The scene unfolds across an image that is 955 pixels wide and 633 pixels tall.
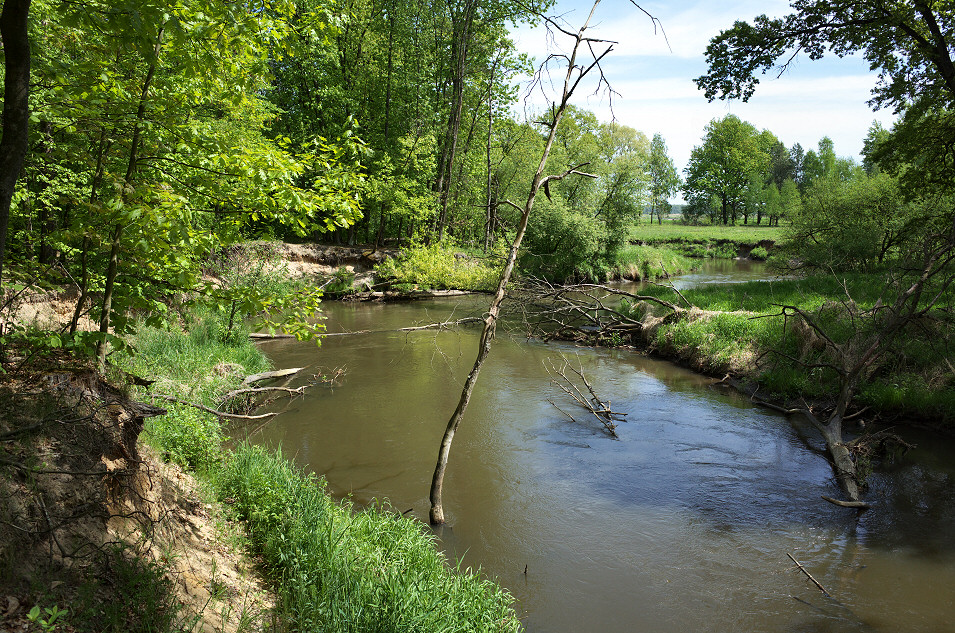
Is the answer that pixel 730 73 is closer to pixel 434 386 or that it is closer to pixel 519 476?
pixel 434 386

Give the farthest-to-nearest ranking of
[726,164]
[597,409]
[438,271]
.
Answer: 1. [726,164]
2. [438,271]
3. [597,409]

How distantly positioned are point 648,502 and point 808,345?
7.43m

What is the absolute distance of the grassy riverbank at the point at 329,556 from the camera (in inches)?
161

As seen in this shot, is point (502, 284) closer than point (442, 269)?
Yes

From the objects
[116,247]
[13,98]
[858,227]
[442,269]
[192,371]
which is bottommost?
[192,371]

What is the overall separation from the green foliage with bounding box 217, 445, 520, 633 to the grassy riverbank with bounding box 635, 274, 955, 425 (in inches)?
336

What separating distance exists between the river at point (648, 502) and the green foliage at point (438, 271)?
10.5 meters

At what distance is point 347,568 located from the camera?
14.8ft

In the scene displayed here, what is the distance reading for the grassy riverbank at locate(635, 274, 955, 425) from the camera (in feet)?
35.0

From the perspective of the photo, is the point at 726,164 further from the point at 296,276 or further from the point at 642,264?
the point at 296,276

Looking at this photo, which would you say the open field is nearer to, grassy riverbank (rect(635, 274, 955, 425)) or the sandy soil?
grassy riverbank (rect(635, 274, 955, 425))

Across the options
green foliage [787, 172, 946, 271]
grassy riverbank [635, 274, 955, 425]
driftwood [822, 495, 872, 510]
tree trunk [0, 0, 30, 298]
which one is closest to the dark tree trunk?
tree trunk [0, 0, 30, 298]

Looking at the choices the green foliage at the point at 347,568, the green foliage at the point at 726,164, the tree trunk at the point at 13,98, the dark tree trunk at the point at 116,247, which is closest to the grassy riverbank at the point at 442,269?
the green foliage at the point at 347,568

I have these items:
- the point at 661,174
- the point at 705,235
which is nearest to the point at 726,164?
the point at 661,174
